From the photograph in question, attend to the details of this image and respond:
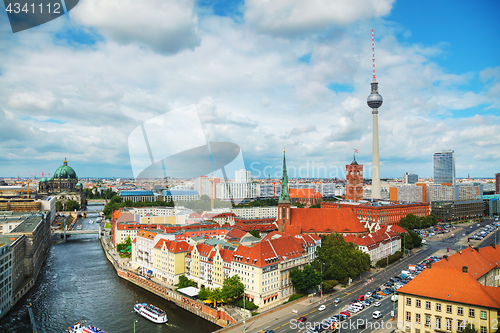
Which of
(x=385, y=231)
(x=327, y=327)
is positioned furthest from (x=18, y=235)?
(x=385, y=231)

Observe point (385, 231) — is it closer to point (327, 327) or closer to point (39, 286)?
point (327, 327)

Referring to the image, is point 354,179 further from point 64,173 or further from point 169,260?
point 64,173

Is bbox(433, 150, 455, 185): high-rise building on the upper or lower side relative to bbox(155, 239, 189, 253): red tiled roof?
upper

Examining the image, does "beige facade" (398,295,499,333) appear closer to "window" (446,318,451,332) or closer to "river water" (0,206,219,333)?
"window" (446,318,451,332)

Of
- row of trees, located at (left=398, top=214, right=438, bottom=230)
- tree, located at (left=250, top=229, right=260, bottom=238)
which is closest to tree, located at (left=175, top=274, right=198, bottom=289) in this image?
tree, located at (left=250, top=229, right=260, bottom=238)

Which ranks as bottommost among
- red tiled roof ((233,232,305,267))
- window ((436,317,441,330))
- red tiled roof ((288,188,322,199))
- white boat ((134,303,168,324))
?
white boat ((134,303,168,324))

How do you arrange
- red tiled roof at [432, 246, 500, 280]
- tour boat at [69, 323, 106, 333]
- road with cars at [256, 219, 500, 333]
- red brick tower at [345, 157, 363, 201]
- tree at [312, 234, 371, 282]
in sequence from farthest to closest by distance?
red brick tower at [345, 157, 363, 201] → tree at [312, 234, 371, 282] → tour boat at [69, 323, 106, 333] → road with cars at [256, 219, 500, 333] → red tiled roof at [432, 246, 500, 280]

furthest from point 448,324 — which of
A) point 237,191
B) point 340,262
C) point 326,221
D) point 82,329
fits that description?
point 237,191
